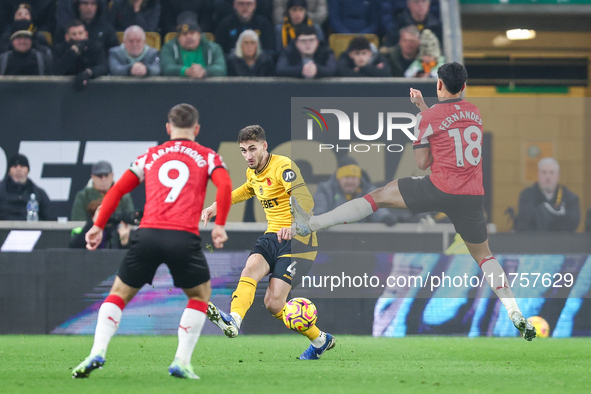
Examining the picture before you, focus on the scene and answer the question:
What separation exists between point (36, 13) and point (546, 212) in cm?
806

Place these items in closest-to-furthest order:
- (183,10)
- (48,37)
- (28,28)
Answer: (28,28) < (48,37) < (183,10)

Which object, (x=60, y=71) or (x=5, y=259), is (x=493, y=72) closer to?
(x=60, y=71)

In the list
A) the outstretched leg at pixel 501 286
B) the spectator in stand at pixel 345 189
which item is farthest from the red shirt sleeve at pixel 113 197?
the spectator in stand at pixel 345 189

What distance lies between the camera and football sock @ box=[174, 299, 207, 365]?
5562mm

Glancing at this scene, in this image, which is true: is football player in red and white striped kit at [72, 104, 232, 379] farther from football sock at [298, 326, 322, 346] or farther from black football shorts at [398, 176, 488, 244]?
black football shorts at [398, 176, 488, 244]

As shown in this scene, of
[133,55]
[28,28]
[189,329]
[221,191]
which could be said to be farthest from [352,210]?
[28,28]

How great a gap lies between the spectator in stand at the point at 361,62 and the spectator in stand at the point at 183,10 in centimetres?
225

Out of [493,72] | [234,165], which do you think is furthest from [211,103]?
[493,72]

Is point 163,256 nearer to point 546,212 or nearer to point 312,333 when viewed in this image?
point 312,333

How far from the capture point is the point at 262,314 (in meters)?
10.5

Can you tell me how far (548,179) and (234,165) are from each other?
429 centimetres

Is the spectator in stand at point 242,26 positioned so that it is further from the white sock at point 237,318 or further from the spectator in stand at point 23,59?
the white sock at point 237,318

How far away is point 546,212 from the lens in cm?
1123

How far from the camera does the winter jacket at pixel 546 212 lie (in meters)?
11.1
